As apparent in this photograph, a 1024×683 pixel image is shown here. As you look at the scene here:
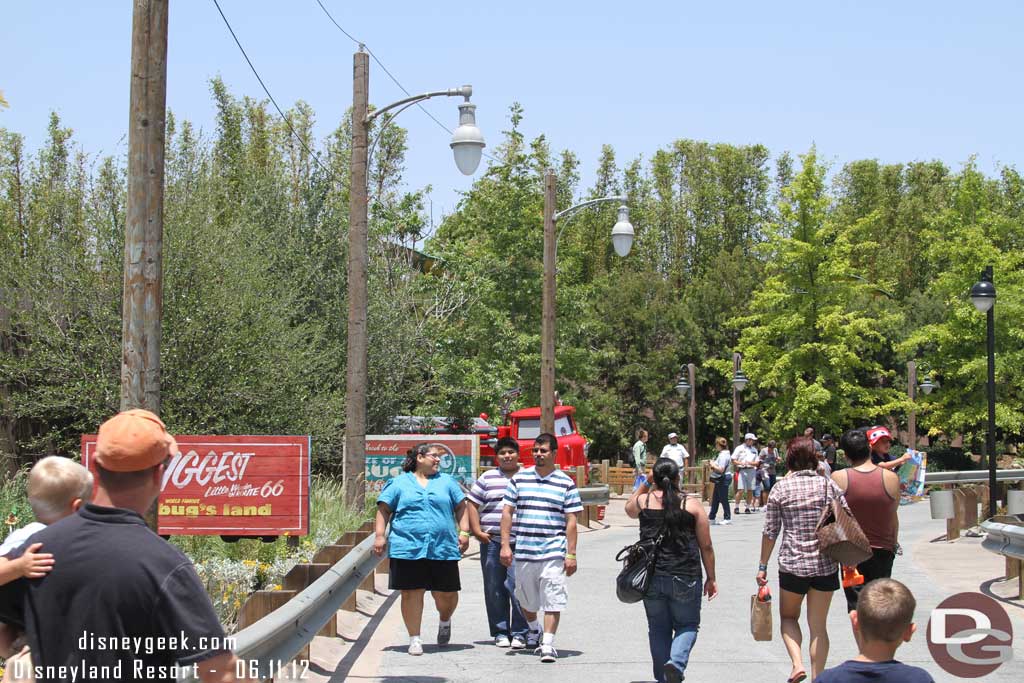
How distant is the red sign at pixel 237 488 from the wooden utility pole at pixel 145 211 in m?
4.96

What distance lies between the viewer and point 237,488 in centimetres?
1399

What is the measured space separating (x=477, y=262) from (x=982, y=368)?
63.5ft

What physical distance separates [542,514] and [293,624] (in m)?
3.07

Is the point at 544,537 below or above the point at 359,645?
above

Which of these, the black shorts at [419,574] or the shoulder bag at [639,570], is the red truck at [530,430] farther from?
the shoulder bag at [639,570]

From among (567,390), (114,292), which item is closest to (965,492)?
(114,292)

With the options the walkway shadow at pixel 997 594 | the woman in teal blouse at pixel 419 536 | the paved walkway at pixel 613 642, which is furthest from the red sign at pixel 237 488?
the walkway shadow at pixel 997 594

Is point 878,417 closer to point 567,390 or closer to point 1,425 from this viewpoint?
point 567,390

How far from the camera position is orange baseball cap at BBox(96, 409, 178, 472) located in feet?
11.7

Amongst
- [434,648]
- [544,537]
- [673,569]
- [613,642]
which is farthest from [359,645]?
[673,569]

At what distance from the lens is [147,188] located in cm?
909

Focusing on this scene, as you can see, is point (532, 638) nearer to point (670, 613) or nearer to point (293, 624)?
point (670, 613)

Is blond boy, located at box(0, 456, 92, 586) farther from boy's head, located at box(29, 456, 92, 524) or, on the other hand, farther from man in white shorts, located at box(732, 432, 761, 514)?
man in white shorts, located at box(732, 432, 761, 514)

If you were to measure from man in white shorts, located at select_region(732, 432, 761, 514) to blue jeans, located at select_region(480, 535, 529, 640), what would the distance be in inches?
→ 660
